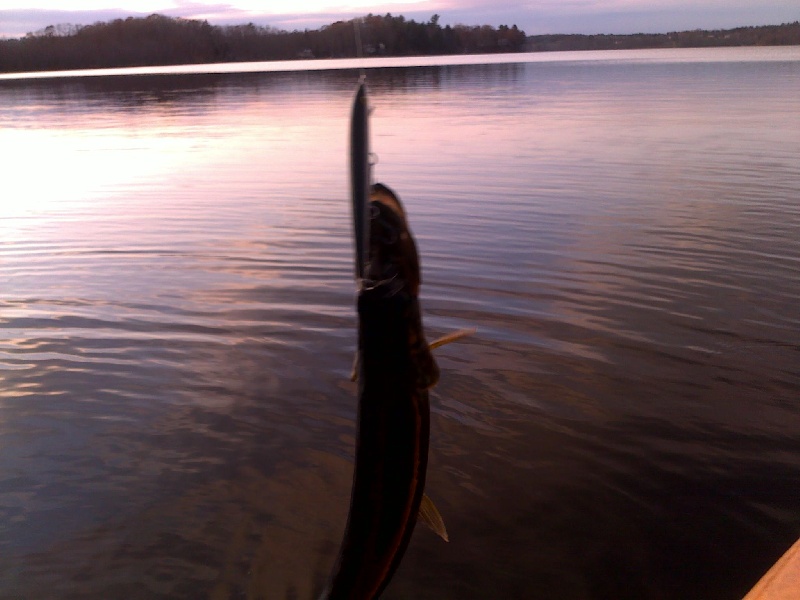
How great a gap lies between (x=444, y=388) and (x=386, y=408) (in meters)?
Result: 4.40

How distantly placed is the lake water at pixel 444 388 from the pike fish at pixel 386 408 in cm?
200

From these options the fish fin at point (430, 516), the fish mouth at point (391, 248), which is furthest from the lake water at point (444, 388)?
the fish mouth at point (391, 248)

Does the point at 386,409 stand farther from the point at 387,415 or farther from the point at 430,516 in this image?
the point at 430,516

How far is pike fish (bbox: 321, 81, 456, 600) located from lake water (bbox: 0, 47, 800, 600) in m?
2.00

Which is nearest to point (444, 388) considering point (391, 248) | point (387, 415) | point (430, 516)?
point (430, 516)

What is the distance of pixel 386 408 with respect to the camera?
2201mm

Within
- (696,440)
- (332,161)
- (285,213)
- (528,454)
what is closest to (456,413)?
(528,454)

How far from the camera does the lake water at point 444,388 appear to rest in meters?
4.35

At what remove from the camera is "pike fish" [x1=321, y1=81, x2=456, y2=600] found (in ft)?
6.95

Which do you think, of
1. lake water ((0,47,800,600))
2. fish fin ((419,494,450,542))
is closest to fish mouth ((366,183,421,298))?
fish fin ((419,494,450,542))

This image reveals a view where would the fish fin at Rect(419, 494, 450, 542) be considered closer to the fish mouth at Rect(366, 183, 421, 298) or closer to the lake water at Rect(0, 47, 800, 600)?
the fish mouth at Rect(366, 183, 421, 298)

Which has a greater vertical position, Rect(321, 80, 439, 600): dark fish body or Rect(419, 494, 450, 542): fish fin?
Rect(321, 80, 439, 600): dark fish body

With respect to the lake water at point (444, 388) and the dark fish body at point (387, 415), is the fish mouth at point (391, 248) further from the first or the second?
the lake water at point (444, 388)

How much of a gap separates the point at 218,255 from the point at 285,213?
2816 mm
